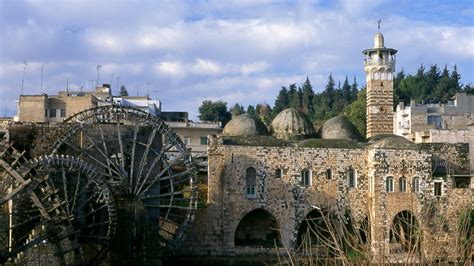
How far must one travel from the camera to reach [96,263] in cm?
2212

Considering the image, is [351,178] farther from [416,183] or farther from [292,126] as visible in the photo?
[292,126]

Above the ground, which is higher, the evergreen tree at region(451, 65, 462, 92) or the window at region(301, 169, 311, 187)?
the evergreen tree at region(451, 65, 462, 92)

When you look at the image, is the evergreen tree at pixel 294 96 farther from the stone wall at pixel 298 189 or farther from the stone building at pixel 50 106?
the stone wall at pixel 298 189

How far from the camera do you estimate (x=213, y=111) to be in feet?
221

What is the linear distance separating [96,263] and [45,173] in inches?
139

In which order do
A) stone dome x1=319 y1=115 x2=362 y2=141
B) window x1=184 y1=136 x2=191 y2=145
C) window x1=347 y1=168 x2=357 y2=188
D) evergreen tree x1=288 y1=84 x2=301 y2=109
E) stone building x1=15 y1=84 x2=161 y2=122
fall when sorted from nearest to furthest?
window x1=347 y1=168 x2=357 y2=188
stone dome x1=319 y1=115 x2=362 y2=141
stone building x1=15 y1=84 x2=161 y2=122
window x1=184 y1=136 x2=191 y2=145
evergreen tree x1=288 y1=84 x2=301 y2=109

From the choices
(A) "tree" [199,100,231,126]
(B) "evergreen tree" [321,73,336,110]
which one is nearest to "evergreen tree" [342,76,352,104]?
(B) "evergreen tree" [321,73,336,110]

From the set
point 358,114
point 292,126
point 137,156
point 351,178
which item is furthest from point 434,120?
point 137,156

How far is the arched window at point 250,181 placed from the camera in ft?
94.2

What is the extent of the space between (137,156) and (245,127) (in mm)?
7332

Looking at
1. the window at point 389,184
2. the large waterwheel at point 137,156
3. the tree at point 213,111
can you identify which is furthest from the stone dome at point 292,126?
the tree at point 213,111

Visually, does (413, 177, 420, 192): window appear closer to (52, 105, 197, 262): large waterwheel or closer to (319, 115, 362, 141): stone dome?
(319, 115, 362, 141): stone dome

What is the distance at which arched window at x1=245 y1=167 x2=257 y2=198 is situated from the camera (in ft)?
94.2

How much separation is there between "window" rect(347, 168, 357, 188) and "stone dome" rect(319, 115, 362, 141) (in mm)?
3059
